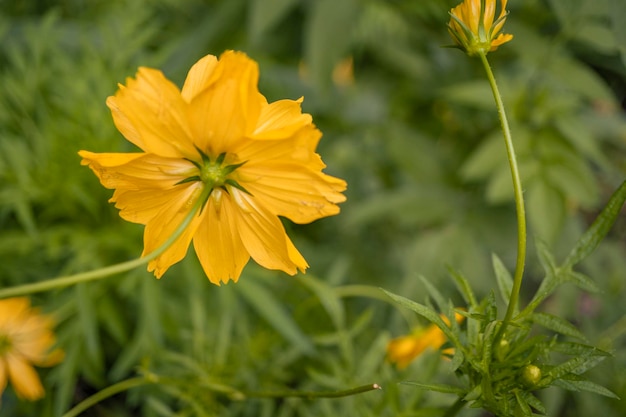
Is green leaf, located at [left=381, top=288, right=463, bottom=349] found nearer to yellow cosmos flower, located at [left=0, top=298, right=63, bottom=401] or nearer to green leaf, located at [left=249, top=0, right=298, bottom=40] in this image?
yellow cosmos flower, located at [left=0, top=298, right=63, bottom=401]

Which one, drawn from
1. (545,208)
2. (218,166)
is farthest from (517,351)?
(545,208)

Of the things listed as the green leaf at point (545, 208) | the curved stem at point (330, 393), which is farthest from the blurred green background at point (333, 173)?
the curved stem at point (330, 393)

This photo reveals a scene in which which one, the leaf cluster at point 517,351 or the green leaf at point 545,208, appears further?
the green leaf at point 545,208

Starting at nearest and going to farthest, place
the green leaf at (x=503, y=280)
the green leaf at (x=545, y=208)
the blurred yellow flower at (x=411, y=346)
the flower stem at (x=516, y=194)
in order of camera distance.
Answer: the flower stem at (x=516, y=194) → the green leaf at (x=503, y=280) → the blurred yellow flower at (x=411, y=346) → the green leaf at (x=545, y=208)

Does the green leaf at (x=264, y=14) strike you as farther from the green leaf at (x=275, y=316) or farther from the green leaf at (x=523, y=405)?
the green leaf at (x=523, y=405)

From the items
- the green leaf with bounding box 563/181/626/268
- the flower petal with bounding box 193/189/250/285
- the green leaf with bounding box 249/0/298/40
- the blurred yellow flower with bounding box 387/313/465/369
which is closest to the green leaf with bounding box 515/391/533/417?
the green leaf with bounding box 563/181/626/268

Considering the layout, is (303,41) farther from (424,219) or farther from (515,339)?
(515,339)
